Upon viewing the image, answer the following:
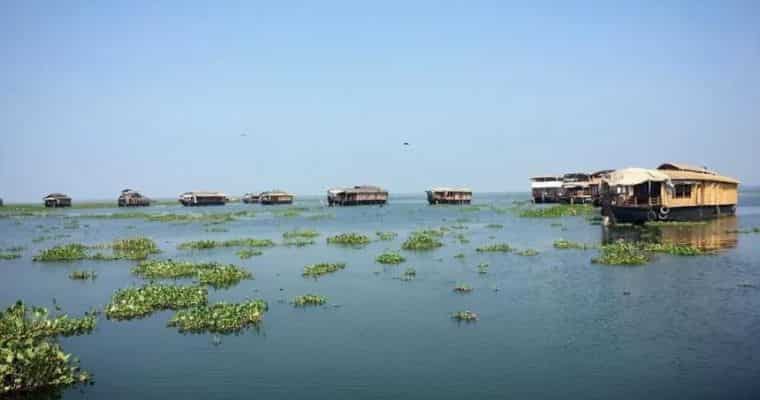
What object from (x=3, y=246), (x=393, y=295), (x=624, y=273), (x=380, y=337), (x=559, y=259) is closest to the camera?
(x=380, y=337)

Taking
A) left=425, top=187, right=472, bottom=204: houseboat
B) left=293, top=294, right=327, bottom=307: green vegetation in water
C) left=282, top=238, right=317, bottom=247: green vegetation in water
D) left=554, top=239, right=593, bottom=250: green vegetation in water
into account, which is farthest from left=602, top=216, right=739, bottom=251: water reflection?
left=425, top=187, right=472, bottom=204: houseboat

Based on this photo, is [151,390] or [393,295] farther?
[393,295]

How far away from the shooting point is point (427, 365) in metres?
15.1

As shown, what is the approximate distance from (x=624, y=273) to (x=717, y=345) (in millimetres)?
11869

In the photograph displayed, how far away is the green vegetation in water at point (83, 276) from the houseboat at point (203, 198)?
368 ft

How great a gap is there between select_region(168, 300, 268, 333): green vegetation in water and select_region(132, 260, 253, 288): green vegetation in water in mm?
6735

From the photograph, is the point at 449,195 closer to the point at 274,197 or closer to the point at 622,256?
the point at 274,197

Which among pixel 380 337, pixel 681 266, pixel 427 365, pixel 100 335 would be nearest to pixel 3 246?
pixel 100 335

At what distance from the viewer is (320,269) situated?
3097 cm

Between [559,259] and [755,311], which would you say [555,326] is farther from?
[559,259]

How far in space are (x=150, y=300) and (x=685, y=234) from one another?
40.7 meters

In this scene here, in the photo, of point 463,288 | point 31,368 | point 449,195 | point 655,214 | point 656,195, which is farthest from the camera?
point 449,195

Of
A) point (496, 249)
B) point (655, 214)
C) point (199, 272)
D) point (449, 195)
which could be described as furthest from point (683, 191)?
point (449, 195)

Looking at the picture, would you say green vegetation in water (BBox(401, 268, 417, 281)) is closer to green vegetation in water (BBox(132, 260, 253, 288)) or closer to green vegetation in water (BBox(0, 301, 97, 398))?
green vegetation in water (BBox(132, 260, 253, 288))
